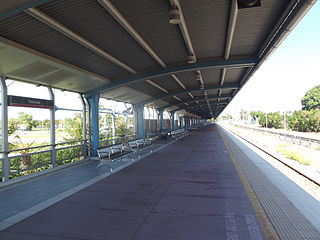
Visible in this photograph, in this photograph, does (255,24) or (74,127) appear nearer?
(255,24)

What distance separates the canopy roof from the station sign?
636mm

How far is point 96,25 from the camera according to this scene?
5.79m

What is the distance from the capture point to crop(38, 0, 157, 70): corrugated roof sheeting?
15.9ft

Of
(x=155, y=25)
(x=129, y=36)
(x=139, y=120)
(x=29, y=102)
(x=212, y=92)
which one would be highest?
(x=212, y=92)

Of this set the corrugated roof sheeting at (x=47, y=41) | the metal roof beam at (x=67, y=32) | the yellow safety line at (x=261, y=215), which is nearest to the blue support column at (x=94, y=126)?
the corrugated roof sheeting at (x=47, y=41)

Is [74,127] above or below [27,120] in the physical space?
below

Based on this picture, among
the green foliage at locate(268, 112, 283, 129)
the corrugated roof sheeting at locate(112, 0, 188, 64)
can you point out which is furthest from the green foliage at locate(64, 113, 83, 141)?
the green foliage at locate(268, 112, 283, 129)

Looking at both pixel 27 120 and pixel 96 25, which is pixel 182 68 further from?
pixel 27 120

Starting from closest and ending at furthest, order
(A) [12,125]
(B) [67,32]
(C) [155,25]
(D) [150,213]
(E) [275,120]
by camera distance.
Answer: (D) [150,213], (B) [67,32], (C) [155,25], (A) [12,125], (E) [275,120]

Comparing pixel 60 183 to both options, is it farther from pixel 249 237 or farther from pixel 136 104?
pixel 136 104

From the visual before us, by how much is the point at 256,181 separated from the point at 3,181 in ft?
22.4

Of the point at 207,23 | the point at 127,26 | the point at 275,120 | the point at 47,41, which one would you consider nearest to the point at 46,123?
the point at 47,41

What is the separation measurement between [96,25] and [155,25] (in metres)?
1.51

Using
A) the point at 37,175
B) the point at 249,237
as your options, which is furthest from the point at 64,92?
the point at 249,237
